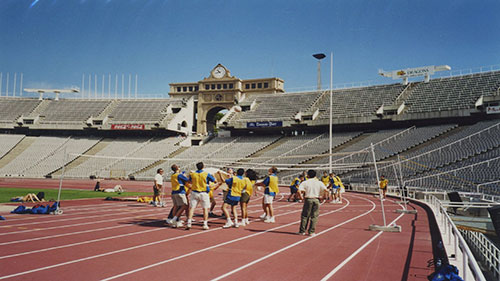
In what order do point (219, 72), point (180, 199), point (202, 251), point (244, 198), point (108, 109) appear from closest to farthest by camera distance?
point (202, 251) → point (180, 199) → point (244, 198) → point (108, 109) → point (219, 72)

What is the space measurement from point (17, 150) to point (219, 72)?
32524 mm

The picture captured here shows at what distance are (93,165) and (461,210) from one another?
44.4 metres

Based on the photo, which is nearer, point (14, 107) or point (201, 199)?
point (201, 199)

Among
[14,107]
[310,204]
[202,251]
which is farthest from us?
[14,107]

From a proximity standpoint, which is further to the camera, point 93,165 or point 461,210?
point 93,165

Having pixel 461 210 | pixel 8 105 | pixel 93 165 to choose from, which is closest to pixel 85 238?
pixel 461 210

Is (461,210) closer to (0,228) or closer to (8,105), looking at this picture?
(0,228)

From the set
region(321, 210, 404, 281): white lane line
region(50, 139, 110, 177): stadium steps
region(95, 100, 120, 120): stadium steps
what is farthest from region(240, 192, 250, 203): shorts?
region(95, 100, 120, 120): stadium steps

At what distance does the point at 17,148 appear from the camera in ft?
186

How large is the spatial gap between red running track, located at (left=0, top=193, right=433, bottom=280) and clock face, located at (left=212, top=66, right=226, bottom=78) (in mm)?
54767

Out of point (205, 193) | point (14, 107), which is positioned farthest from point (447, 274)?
point (14, 107)

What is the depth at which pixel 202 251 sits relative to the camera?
781cm

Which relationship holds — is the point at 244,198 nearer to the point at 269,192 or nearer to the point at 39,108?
the point at 269,192

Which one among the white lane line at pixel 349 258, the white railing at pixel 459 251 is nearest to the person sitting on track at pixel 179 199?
the white lane line at pixel 349 258
